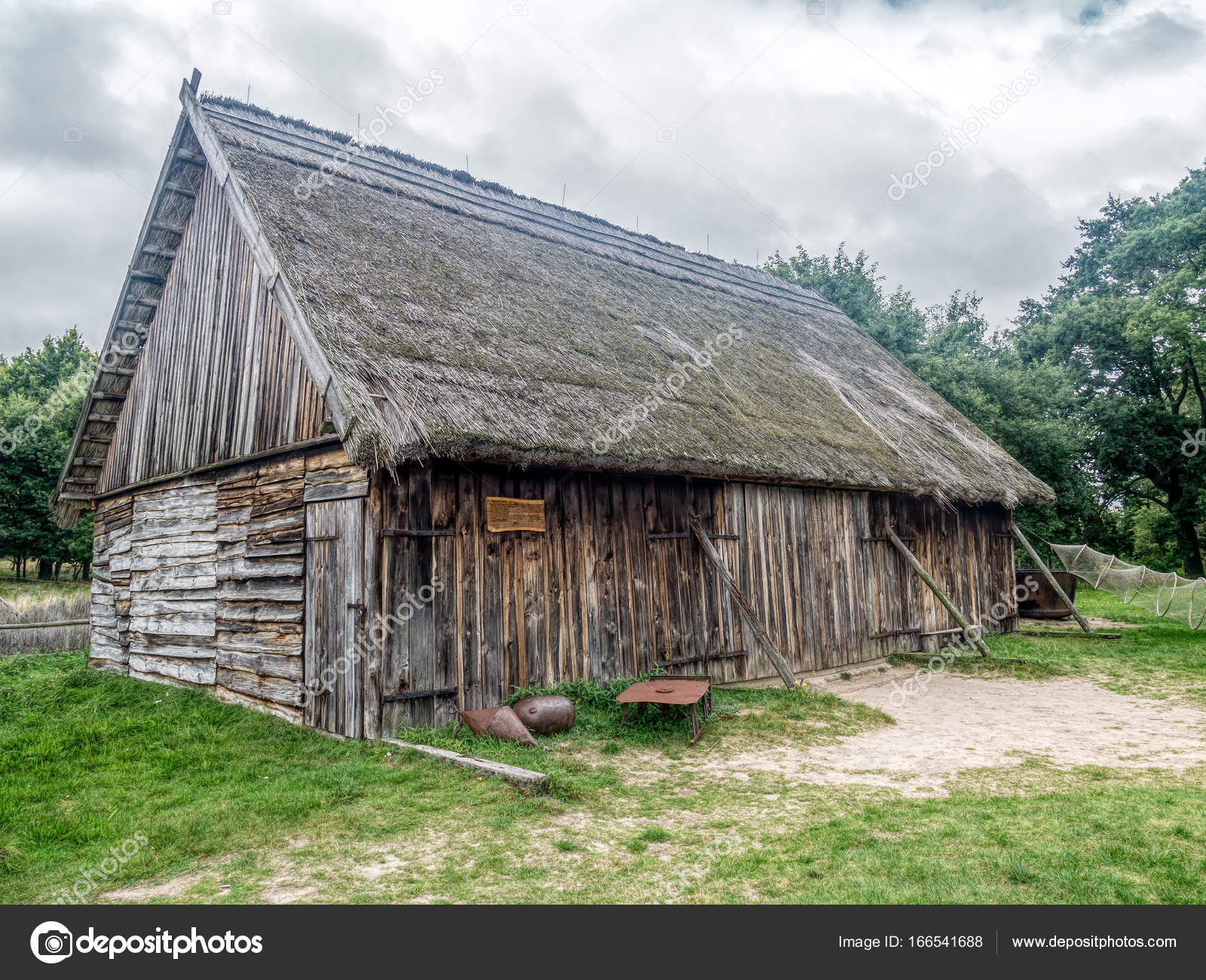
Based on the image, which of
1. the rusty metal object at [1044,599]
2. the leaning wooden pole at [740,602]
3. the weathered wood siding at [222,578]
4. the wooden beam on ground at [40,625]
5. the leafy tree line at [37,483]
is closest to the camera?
the weathered wood siding at [222,578]

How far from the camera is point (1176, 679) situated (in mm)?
10398

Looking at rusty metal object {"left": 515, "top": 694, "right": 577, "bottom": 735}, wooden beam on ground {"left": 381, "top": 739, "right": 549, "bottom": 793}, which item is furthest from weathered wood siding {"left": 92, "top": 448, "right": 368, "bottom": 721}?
rusty metal object {"left": 515, "top": 694, "right": 577, "bottom": 735}

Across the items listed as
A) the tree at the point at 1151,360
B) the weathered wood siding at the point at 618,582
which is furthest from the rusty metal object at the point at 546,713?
the tree at the point at 1151,360

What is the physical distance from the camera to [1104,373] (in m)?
22.9

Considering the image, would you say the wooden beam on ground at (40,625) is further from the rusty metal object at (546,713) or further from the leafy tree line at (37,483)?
the leafy tree line at (37,483)

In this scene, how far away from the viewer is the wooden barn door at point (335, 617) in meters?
6.99

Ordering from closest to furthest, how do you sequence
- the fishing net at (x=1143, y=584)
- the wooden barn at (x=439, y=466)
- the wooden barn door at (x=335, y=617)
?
the wooden barn door at (x=335, y=617) → the wooden barn at (x=439, y=466) → the fishing net at (x=1143, y=584)

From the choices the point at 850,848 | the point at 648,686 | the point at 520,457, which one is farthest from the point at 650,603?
the point at 850,848

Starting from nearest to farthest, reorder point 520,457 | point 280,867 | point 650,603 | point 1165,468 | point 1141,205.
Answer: point 280,867
point 520,457
point 650,603
point 1165,468
point 1141,205

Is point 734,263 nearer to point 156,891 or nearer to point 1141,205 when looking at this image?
point 156,891

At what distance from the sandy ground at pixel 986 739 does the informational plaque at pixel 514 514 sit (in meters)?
2.88

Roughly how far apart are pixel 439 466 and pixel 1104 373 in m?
22.8

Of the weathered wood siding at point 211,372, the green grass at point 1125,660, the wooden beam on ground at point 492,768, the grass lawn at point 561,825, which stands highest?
the weathered wood siding at point 211,372
